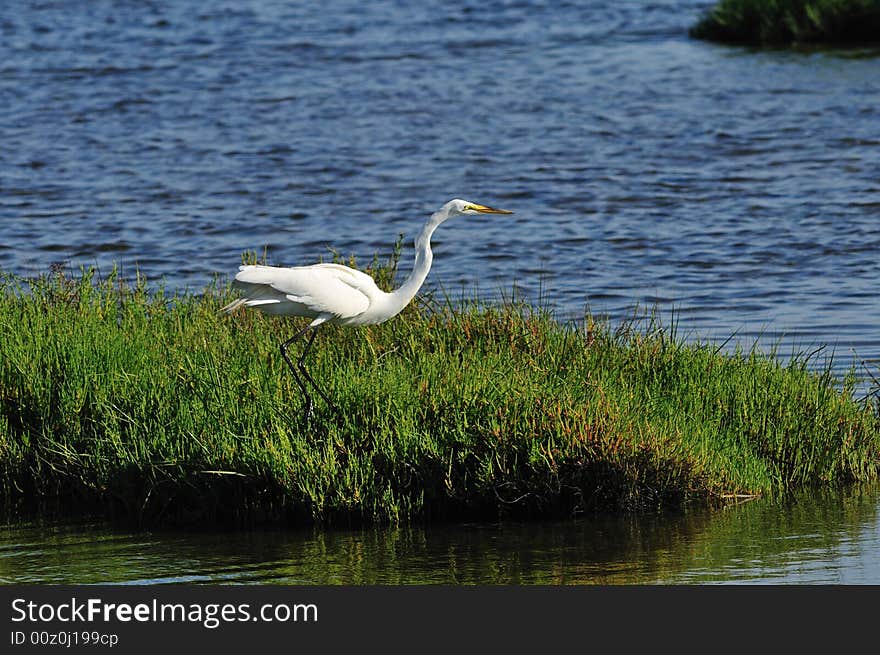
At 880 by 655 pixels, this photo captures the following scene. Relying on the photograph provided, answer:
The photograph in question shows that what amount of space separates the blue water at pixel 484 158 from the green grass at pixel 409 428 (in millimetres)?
2137

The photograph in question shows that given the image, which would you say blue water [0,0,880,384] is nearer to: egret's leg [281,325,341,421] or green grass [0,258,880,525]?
green grass [0,258,880,525]

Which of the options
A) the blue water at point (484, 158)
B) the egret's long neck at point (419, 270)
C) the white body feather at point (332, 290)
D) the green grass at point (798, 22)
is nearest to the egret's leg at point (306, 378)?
the white body feather at point (332, 290)

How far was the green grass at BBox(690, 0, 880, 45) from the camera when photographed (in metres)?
28.9

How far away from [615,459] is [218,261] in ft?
27.4

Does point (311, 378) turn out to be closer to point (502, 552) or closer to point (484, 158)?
point (502, 552)

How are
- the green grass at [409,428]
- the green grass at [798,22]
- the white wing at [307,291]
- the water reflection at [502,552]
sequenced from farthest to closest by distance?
the green grass at [798,22] → the white wing at [307,291] → the green grass at [409,428] → the water reflection at [502,552]

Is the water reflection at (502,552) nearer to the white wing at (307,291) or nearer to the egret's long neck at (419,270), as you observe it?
the white wing at (307,291)

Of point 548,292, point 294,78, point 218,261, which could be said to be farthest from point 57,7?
point 548,292

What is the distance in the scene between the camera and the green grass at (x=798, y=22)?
2891 cm

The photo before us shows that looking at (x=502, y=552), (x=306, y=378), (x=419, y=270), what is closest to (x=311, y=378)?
(x=306, y=378)

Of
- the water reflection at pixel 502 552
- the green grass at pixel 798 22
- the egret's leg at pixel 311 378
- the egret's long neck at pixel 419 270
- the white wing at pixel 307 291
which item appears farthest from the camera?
the green grass at pixel 798 22

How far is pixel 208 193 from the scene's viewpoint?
60.9 ft

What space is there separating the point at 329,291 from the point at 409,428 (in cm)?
104

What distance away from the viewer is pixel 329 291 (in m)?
7.69
